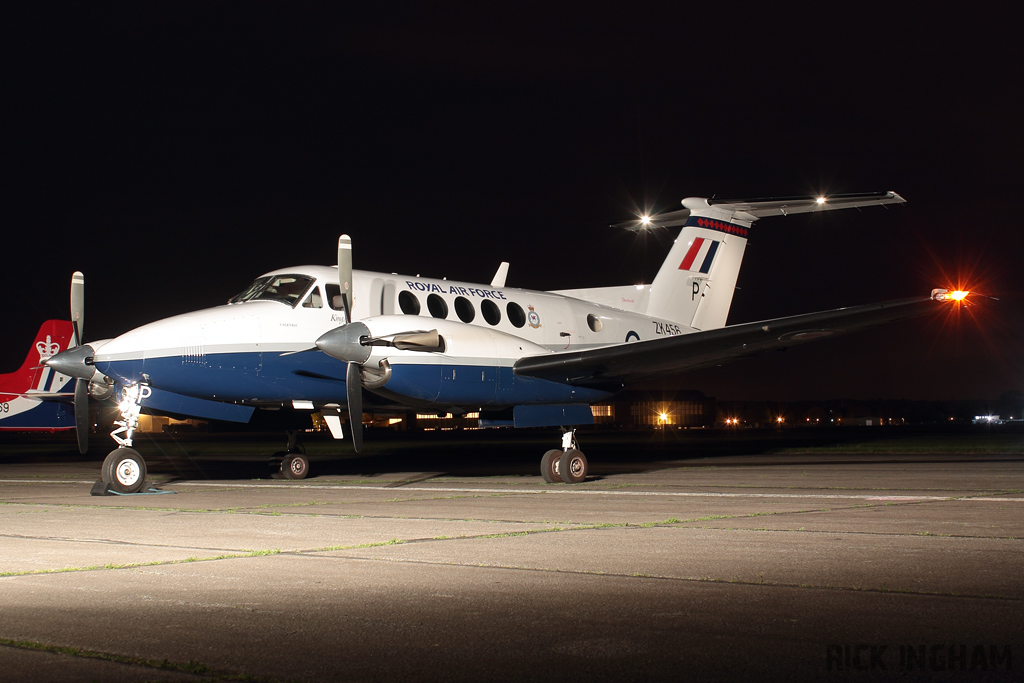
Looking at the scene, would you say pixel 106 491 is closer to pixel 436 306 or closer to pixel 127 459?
pixel 127 459

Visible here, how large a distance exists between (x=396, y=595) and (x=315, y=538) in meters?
3.09

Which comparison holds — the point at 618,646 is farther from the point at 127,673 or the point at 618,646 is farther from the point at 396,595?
the point at 127,673

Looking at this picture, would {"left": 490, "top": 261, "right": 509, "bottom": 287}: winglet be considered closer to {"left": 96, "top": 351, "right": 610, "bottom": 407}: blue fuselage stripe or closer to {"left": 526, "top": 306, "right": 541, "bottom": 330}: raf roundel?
{"left": 526, "top": 306, "right": 541, "bottom": 330}: raf roundel

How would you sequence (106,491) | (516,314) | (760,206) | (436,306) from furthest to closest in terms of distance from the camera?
1. (760,206)
2. (516,314)
3. (436,306)
4. (106,491)

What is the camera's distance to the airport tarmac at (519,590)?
4234mm

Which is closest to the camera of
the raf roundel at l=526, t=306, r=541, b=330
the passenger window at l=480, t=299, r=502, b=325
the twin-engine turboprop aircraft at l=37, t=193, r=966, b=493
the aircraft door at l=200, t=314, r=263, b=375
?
the twin-engine turboprop aircraft at l=37, t=193, r=966, b=493

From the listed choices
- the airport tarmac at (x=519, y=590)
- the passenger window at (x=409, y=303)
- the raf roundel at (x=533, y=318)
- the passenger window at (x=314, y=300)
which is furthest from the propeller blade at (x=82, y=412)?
the raf roundel at (x=533, y=318)

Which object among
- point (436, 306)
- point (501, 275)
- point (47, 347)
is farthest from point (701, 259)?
point (47, 347)

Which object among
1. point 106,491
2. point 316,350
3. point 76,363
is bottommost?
point 106,491

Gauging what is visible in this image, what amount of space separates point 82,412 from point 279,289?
395cm

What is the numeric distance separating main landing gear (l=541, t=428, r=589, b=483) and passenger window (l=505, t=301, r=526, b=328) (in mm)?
2665

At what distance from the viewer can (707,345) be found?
15.1 metres

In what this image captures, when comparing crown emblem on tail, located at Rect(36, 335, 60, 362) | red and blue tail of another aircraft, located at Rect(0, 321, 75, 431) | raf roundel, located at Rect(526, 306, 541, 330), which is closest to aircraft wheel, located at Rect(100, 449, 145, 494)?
raf roundel, located at Rect(526, 306, 541, 330)

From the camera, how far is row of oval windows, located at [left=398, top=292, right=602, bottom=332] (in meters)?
16.1
